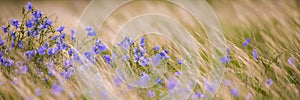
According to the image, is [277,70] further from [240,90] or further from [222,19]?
[222,19]

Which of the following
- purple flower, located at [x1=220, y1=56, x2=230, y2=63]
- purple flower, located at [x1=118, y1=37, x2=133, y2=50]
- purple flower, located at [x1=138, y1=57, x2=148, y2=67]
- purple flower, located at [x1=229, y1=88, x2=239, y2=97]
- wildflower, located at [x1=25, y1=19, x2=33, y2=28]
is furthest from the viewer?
wildflower, located at [x1=25, y1=19, x2=33, y2=28]

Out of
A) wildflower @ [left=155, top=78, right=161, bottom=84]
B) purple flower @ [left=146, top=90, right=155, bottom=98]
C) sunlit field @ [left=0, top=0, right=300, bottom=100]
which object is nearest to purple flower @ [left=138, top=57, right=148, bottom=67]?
sunlit field @ [left=0, top=0, right=300, bottom=100]

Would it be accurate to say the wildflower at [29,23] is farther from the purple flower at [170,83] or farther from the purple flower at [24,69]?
the purple flower at [170,83]

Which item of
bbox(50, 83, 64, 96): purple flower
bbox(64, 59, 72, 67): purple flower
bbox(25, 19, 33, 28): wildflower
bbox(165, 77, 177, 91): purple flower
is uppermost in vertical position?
bbox(25, 19, 33, 28): wildflower

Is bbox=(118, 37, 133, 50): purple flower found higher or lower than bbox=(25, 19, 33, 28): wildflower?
lower

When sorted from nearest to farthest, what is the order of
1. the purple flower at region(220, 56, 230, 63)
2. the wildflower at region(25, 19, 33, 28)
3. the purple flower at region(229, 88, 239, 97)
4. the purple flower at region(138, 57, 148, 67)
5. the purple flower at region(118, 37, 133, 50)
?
1. the purple flower at region(229, 88, 239, 97)
2. the purple flower at region(220, 56, 230, 63)
3. the purple flower at region(138, 57, 148, 67)
4. the purple flower at region(118, 37, 133, 50)
5. the wildflower at region(25, 19, 33, 28)

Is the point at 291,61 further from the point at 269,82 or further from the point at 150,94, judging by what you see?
the point at 150,94

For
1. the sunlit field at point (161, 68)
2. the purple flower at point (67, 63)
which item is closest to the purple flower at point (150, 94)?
the sunlit field at point (161, 68)

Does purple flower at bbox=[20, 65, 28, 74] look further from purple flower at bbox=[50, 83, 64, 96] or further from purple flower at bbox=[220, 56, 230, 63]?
purple flower at bbox=[220, 56, 230, 63]

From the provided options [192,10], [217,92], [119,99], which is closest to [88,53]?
[119,99]
